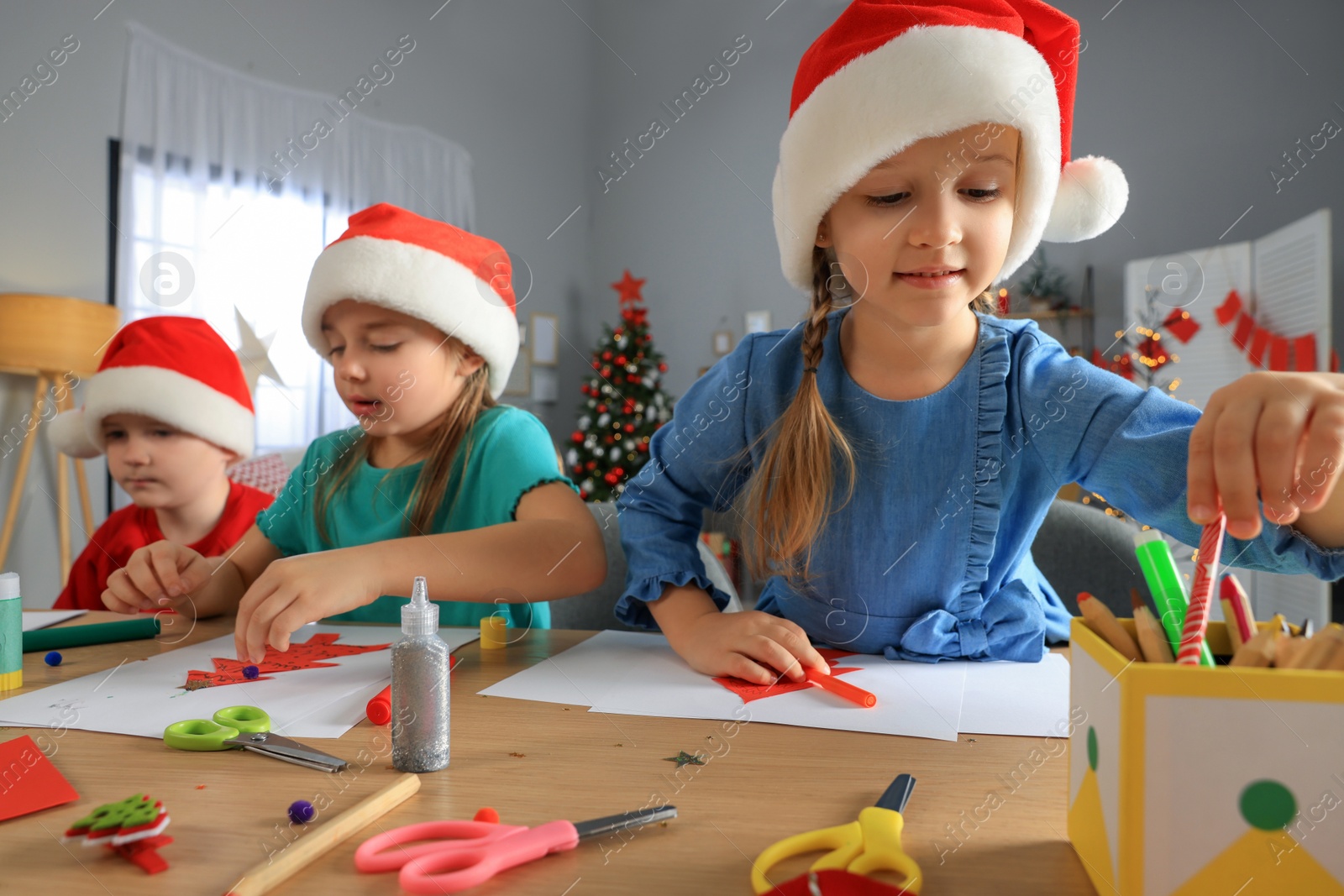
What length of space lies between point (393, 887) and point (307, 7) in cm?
402

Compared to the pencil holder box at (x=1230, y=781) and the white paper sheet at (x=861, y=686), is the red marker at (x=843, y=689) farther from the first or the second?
the pencil holder box at (x=1230, y=781)

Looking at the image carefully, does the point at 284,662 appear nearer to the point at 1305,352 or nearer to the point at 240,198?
the point at 240,198

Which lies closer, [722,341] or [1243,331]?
[1243,331]

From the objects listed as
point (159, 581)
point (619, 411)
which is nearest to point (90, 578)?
point (159, 581)

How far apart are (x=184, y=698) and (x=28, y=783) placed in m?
0.18

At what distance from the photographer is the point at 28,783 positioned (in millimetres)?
473

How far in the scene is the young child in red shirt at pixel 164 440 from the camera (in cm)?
144

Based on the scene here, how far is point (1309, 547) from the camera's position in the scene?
0.57 metres

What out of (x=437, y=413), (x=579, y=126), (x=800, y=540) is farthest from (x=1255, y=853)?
(x=579, y=126)

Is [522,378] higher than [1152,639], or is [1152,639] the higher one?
[522,378]

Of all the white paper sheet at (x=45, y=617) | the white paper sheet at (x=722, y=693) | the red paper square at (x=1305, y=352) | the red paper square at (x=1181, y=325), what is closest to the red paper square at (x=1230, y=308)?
the red paper square at (x=1181, y=325)

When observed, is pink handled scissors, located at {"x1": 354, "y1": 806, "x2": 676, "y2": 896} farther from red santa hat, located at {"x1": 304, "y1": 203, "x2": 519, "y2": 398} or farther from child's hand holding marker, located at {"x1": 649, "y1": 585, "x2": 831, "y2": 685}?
red santa hat, located at {"x1": 304, "y1": 203, "x2": 519, "y2": 398}

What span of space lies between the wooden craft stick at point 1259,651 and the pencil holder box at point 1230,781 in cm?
2

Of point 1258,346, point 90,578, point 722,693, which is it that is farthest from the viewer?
point 1258,346
